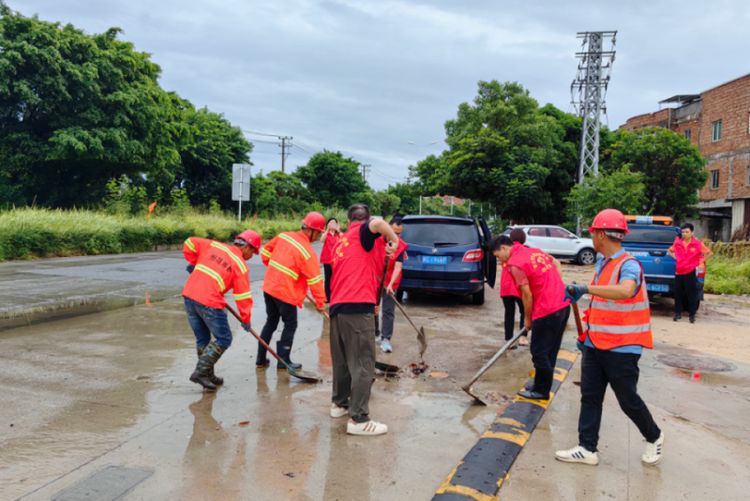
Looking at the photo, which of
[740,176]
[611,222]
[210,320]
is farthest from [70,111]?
[740,176]

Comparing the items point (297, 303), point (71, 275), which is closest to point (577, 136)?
point (71, 275)

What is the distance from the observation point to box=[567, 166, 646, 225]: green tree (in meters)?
20.1

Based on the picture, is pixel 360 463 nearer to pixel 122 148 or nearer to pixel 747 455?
pixel 747 455

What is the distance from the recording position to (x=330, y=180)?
1940 inches

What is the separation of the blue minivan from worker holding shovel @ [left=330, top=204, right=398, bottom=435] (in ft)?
16.5

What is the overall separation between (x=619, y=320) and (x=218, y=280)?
3.13 m

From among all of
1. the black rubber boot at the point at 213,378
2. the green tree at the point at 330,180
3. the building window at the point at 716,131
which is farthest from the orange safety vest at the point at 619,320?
the green tree at the point at 330,180

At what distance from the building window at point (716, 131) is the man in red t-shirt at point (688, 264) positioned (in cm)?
2575

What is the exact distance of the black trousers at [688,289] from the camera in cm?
870

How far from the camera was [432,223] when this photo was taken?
9344 millimetres

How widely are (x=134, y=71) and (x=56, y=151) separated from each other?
550 cm

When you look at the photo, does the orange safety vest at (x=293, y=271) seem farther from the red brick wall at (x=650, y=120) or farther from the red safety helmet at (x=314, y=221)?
the red brick wall at (x=650, y=120)

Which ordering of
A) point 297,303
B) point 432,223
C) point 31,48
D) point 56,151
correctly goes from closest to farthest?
point 297,303 → point 432,223 → point 31,48 → point 56,151

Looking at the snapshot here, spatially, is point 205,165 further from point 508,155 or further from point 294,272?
point 294,272
